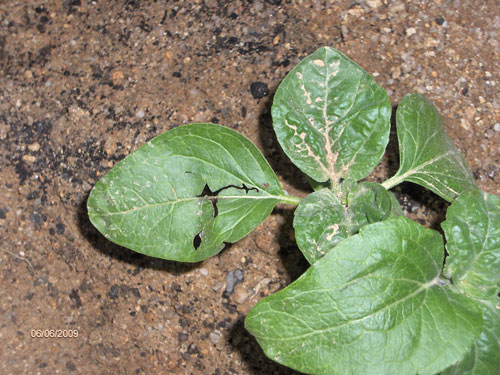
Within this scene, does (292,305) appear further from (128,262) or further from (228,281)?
(128,262)

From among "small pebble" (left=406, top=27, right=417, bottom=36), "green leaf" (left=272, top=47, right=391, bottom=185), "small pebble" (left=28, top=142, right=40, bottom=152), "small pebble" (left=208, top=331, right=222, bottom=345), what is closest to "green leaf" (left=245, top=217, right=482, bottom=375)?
"green leaf" (left=272, top=47, right=391, bottom=185)

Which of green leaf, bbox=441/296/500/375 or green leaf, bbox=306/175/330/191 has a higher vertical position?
green leaf, bbox=306/175/330/191

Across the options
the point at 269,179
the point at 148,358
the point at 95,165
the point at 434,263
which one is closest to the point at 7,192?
the point at 95,165

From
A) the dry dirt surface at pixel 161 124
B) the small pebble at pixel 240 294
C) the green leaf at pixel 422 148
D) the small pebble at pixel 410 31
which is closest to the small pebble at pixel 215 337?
the dry dirt surface at pixel 161 124

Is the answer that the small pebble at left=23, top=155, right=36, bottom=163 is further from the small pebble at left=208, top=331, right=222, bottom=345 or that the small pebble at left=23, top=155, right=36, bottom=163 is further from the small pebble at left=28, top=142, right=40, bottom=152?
the small pebble at left=208, top=331, right=222, bottom=345

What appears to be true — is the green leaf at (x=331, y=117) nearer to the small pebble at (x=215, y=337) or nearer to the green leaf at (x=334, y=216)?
the green leaf at (x=334, y=216)

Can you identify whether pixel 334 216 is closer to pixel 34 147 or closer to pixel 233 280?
pixel 233 280

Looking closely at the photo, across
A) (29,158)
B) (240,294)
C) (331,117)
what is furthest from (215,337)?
(29,158)
